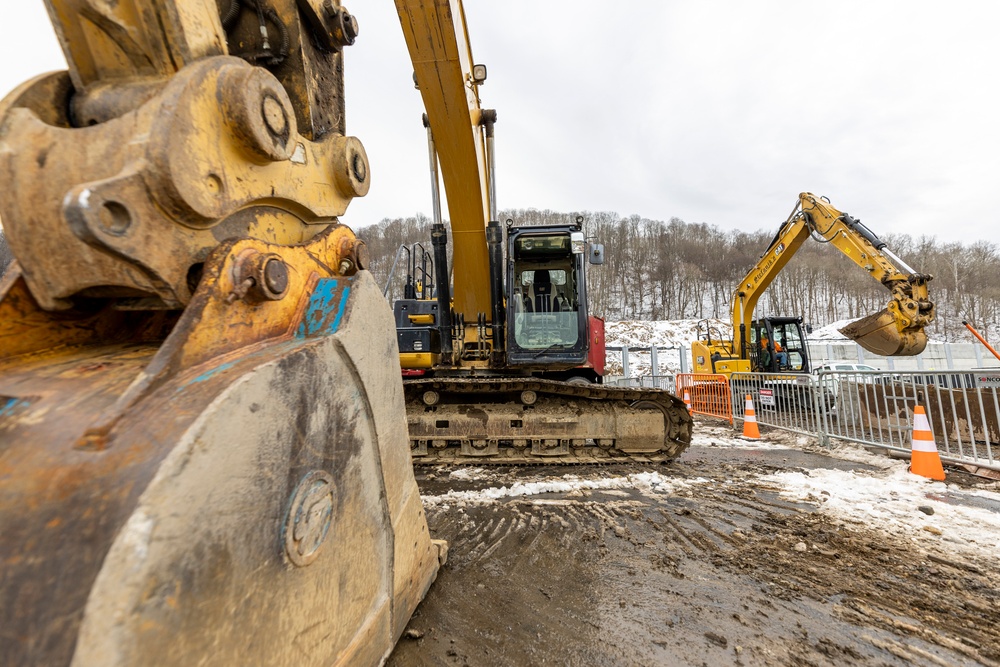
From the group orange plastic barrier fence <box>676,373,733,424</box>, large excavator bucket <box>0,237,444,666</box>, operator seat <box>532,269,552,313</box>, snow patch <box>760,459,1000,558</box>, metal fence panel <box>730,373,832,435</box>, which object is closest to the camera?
large excavator bucket <box>0,237,444,666</box>

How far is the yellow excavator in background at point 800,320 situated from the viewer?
7617 mm

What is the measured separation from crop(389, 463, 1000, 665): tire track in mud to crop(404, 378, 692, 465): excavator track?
148cm

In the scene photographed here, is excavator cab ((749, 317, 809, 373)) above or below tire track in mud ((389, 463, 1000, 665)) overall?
above

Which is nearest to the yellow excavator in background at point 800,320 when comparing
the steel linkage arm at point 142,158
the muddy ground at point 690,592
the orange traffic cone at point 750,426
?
the orange traffic cone at point 750,426

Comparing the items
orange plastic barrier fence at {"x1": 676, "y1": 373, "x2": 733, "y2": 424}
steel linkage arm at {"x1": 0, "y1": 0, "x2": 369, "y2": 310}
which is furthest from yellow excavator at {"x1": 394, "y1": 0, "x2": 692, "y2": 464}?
orange plastic barrier fence at {"x1": 676, "y1": 373, "x2": 733, "y2": 424}

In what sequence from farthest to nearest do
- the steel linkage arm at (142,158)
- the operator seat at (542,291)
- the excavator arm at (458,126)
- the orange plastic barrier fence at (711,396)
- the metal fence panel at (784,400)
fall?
1. the orange plastic barrier fence at (711,396)
2. the metal fence panel at (784,400)
3. the operator seat at (542,291)
4. the excavator arm at (458,126)
5. the steel linkage arm at (142,158)

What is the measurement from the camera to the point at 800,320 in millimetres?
12680

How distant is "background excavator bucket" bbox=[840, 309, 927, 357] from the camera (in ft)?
24.9

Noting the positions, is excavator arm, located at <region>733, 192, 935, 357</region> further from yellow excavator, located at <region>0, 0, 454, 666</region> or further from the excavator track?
yellow excavator, located at <region>0, 0, 454, 666</region>

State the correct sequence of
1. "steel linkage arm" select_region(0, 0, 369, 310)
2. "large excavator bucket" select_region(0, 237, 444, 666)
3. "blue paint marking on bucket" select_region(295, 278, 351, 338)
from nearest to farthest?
1. "large excavator bucket" select_region(0, 237, 444, 666)
2. "steel linkage arm" select_region(0, 0, 369, 310)
3. "blue paint marking on bucket" select_region(295, 278, 351, 338)

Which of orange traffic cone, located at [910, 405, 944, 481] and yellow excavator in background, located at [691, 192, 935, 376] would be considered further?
yellow excavator in background, located at [691, 192, 935, 376]

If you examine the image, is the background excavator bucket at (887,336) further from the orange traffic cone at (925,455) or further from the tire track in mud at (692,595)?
the tire track in mud at (692,595)

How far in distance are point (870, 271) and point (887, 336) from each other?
1.38 m

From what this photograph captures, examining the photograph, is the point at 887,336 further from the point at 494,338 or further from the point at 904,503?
the point at 494,338
